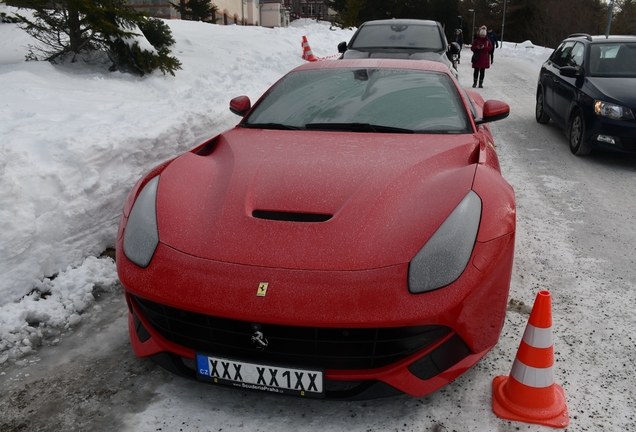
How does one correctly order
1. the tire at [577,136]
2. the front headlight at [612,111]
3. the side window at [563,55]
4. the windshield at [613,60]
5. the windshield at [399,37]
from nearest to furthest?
the front headlight at [612,111] < the tire at [577,136] < the windshield at [613,60] < the side window at [563,55] < the windshield at [399,37]

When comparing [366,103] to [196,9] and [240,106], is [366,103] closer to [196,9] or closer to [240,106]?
[240,106]

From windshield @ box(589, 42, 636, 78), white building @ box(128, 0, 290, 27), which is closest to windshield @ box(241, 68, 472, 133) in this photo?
windshield @ box(589, 42, 636, 78)

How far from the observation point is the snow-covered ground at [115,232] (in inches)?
90.4

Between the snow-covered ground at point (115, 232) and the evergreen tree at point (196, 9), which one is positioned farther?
the evergreen tree at point (196, 9)

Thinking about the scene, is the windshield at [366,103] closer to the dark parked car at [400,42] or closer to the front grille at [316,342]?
the front grille at [316,342]

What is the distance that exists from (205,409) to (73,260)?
1.75 m

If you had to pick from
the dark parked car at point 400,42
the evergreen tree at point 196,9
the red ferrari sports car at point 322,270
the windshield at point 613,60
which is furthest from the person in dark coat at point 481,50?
the evergreen tree at point 196,9

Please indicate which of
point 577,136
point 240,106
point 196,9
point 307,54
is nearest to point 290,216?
point 240,106

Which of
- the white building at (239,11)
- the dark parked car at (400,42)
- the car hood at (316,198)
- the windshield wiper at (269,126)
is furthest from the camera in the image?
the white building at (239,11)

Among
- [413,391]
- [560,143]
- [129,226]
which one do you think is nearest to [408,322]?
[413,391]

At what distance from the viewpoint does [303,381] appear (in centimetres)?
206

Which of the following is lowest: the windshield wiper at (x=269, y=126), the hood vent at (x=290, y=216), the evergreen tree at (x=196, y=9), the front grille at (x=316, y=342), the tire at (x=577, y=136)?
the front grille at (x=316, y=342)

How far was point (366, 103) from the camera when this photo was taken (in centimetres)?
349

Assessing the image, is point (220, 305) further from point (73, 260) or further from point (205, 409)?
point (73, 260)
